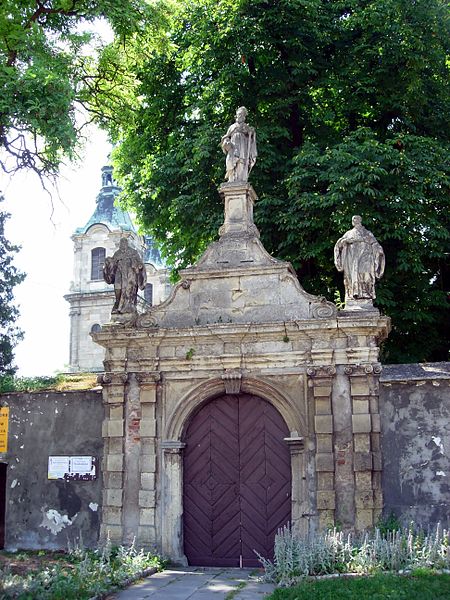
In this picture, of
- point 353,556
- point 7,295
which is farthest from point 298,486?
point 7,295

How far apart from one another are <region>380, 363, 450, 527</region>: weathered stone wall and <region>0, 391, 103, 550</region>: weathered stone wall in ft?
15.1

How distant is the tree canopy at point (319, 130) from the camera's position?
15.0 metres

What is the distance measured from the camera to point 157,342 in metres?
11.9

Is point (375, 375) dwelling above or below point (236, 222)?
→ below

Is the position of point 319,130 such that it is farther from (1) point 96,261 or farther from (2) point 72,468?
(1) point 96,261

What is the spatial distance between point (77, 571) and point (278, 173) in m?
10.3

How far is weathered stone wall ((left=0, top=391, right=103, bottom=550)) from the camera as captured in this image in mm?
12023

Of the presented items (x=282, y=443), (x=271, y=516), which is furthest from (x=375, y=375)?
(x=271, y=516)

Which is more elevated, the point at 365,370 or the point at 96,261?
the point at 96,261

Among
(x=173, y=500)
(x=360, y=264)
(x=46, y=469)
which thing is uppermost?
(x=360, y=264)

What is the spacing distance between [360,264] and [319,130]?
6.63 meters

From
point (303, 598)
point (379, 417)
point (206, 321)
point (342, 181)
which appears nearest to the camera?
point (303, 598)

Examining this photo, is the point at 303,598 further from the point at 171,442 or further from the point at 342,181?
the point at 342,181

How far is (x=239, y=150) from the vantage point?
41.4 feet
